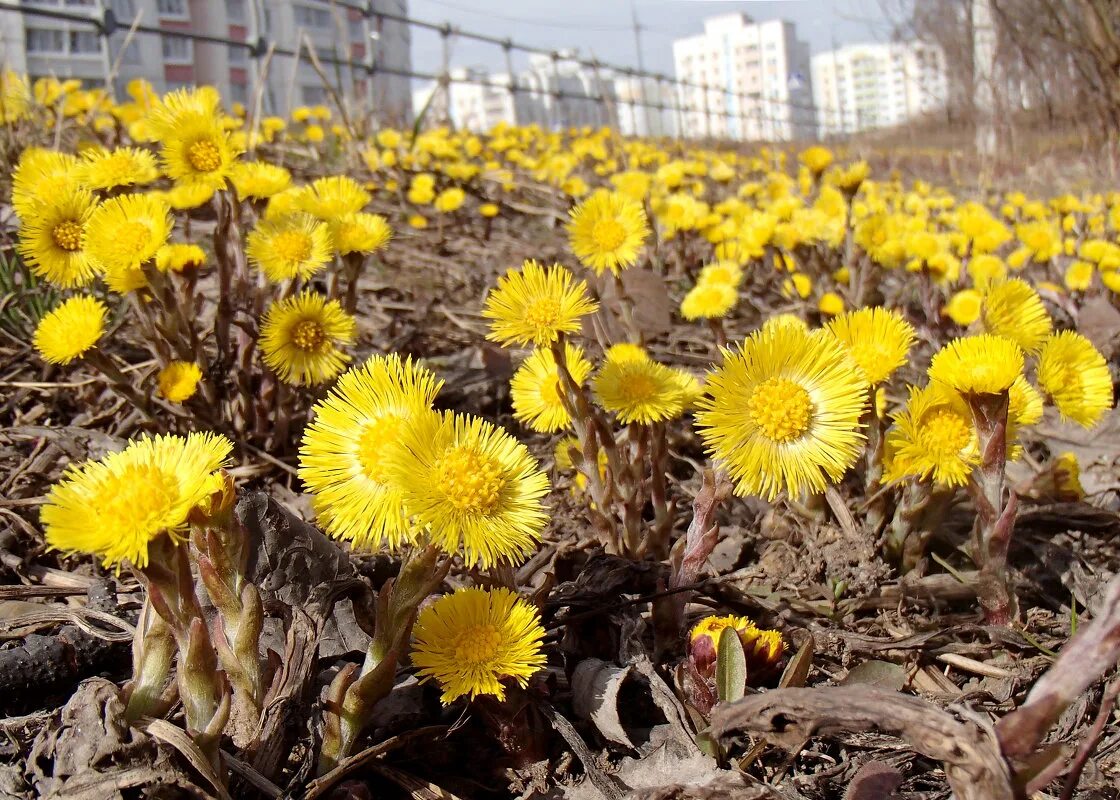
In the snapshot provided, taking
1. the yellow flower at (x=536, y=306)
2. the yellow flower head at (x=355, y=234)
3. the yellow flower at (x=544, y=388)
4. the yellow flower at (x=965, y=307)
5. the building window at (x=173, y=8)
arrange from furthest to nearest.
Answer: the building window at (x=173, y=8) < the yellow flower at (x=965, y=307) < the yellow flower head at (x=355, y=234) < the yellow flower at (x=544, y=388) < the yellow flower at (x=536, y=306)

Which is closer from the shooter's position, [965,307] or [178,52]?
[965,307]

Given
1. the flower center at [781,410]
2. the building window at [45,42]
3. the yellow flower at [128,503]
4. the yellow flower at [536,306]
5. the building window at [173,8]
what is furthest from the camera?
the building window at [173,8]

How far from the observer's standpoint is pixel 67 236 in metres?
1.82

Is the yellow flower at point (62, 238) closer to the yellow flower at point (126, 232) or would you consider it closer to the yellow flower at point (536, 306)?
the yellow flower at point (126, 232)

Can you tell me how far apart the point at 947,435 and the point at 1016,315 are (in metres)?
0.36

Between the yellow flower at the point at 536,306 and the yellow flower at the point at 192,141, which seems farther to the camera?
the yellow flower at the point at 192,141

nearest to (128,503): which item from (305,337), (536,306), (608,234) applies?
(536,306)

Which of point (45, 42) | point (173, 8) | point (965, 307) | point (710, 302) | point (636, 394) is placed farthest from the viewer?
point (173, 8)

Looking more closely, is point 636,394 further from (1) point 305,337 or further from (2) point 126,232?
(2) point 126,232

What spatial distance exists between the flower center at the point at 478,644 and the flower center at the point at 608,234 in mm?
1050

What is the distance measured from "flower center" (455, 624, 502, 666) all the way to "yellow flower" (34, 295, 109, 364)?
3.71ft

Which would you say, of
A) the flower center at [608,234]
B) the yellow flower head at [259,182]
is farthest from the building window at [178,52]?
the flower center at [608,234]

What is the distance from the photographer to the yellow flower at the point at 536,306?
51.4 inches

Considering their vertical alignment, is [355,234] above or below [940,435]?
above
